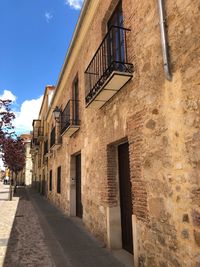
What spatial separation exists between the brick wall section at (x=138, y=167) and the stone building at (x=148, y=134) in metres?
0.02

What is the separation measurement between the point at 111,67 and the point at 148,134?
5.66 ft

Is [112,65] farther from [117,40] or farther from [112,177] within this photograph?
[112,177]

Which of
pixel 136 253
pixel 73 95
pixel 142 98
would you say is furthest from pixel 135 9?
pixel 73 95

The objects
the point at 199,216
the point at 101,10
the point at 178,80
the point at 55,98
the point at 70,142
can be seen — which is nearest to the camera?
the point at 199,216

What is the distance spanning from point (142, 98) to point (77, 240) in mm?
3757

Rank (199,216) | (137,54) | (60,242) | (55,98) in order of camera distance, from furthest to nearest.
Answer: (55,98) < (60,242) < (137,54) < (199,216)

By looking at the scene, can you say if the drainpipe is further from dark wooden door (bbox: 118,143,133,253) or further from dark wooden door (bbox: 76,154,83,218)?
dark wooden door (bbox: 76,154,83,218)

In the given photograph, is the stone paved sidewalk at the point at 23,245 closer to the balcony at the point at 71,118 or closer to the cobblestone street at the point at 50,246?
the cobblestone street at the point at 50,246

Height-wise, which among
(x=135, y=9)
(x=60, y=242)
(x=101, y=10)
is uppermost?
(x=101, y=10)

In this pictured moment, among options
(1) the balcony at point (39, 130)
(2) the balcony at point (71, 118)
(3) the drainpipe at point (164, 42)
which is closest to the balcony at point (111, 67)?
(3) the drainpipe at point (164, 42)

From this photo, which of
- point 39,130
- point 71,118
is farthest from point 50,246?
point 39,130

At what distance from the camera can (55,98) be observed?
14.0 meters

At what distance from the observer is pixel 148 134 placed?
154 inches

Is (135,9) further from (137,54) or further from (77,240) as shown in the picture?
(77,240)
